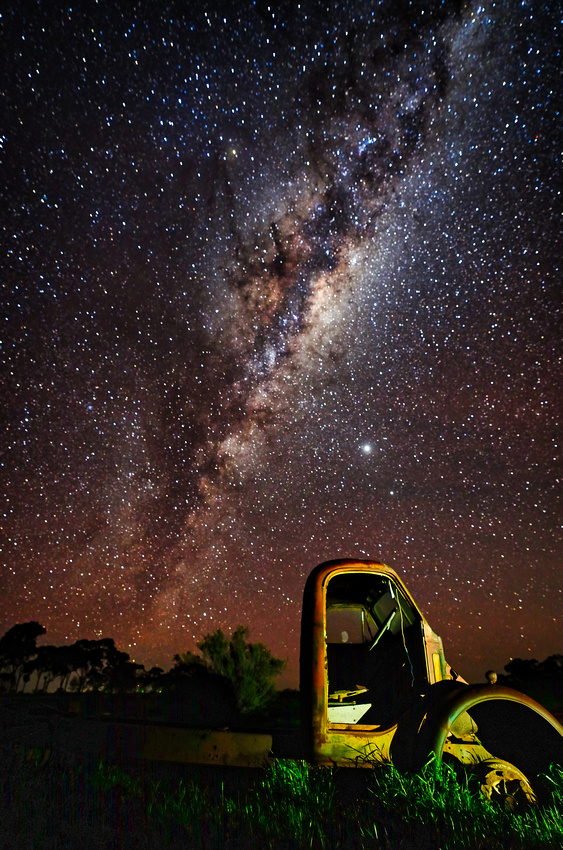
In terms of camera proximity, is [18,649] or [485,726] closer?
[485,726]

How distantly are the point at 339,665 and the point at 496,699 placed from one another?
1977 mm

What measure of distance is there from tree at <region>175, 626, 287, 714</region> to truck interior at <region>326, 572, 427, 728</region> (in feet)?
46.1

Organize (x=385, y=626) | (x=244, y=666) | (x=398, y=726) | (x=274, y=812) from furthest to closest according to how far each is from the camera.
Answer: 1. (x=244, y=666)
2. (x=385, y=626)
3. (x=398, y=726)
4. (x=274, y=812)

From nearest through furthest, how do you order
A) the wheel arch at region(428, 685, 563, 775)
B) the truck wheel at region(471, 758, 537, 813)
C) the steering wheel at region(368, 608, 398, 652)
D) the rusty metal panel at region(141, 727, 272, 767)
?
the truck wheel at region(471, 758, 537, 813) < the wheel arch at region(428, 685, 563, 775) < the rusty metal panel at region(141, 727, 272, 767) < the steering wheel at region(368, 608, 398, 652)

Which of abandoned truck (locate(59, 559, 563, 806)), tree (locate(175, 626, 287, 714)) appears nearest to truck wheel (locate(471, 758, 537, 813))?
abandoned truck (locate(59, 559, 563, 806))

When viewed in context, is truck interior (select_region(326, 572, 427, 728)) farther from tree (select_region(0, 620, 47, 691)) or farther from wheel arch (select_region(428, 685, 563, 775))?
tree (select_region(0, 620, 47, 691))

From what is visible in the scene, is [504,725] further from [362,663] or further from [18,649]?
[18,649]

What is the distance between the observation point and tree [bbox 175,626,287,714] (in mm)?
18641

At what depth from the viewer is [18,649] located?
154 feet

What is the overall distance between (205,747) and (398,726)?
1.59 m

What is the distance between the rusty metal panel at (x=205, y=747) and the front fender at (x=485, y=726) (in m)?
1.28

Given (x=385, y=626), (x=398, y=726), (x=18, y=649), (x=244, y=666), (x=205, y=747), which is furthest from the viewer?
(x=18, y=649)

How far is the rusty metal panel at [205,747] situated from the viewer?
459 cm

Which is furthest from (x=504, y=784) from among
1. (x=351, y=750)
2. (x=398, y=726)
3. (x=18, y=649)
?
(x=18, y=649)
